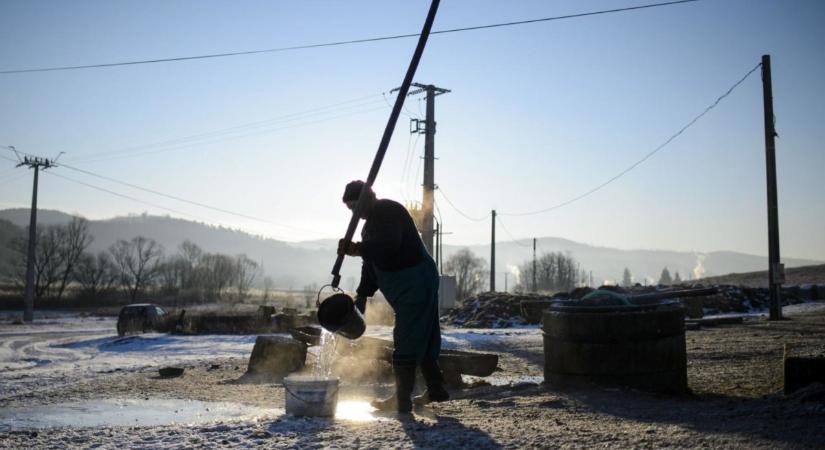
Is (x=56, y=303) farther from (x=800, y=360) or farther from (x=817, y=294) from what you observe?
(x=800, y=360)

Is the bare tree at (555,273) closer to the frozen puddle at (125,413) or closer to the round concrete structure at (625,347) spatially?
the round concrete structure at (625,347)

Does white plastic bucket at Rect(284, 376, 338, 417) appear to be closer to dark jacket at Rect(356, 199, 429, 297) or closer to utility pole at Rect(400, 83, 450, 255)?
dark jacket at Rect(356, 199, 429, 297)

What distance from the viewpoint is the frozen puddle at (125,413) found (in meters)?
5.54

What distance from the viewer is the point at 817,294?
3494 centimetres

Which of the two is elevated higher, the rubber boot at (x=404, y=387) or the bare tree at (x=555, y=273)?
the bare tree at (x=555, y=273)

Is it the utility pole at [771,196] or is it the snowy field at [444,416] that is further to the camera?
the utility pole at [771,196]

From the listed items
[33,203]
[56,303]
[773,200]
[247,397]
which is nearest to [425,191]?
[773,200]

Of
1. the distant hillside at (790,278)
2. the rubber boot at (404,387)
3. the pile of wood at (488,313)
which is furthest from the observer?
the distant hillside at (790,278)

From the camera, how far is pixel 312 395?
5.13 m

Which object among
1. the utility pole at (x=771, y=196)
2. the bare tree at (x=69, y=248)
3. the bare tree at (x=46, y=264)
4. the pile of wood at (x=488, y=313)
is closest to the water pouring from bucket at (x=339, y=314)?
the utility pole at (x=771, y=196)

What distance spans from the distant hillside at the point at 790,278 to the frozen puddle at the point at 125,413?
4747 centimetres

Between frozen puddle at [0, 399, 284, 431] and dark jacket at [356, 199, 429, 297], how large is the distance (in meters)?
1.53

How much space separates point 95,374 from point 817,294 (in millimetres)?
36319

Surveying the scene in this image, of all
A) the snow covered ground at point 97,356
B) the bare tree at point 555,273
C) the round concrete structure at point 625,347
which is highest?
the bare tree at point 555,273
